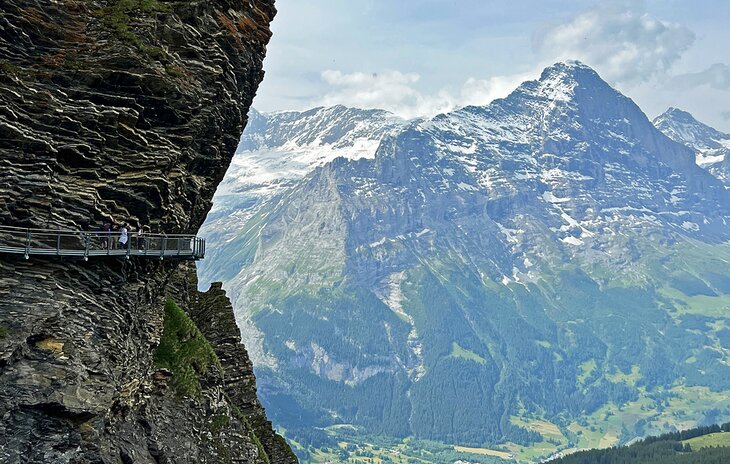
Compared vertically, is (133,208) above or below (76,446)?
above

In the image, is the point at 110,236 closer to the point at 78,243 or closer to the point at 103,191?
the point at 78,243

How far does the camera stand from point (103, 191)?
39.7m

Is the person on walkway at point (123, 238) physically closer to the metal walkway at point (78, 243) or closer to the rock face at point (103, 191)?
the metal walkway at point (78, 243)

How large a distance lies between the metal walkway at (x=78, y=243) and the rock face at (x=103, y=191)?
0.70m

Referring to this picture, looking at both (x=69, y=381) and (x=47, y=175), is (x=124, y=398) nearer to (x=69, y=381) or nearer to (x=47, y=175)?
(x=69, y=381)

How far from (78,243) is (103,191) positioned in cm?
361

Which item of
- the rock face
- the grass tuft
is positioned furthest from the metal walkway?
the grass tuft

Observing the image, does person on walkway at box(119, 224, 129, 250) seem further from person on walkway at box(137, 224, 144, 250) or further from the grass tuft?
the grass tuft

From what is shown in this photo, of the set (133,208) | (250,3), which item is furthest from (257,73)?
(133,208)

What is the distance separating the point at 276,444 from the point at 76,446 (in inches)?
1530

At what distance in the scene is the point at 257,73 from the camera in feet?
197

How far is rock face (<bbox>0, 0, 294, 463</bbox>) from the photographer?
33531 mm

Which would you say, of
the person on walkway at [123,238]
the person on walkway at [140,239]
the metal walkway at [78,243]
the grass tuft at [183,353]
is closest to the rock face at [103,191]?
the person on walkway at [140,239]

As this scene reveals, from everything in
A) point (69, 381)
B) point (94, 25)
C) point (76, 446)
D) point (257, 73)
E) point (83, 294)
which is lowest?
point (76, 446)
